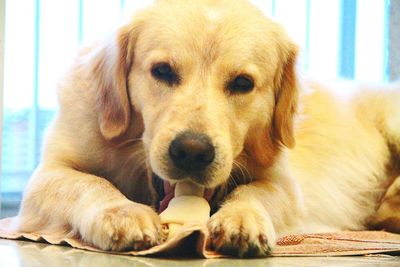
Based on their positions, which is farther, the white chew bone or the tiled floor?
the white chew bone

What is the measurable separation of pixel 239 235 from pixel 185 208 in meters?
0.19

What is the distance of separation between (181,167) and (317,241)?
0.57 metres

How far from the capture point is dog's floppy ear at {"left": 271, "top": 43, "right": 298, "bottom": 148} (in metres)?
2.58

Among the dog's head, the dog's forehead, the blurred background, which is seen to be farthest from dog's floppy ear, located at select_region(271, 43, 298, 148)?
the blurred background

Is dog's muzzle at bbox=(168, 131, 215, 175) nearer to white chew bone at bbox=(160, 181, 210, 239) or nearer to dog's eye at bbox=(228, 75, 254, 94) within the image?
white chew bone at bbox=(160, 181, 210, 239)

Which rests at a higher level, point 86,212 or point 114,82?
point 114,82

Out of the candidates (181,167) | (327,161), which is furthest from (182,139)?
(327,161)

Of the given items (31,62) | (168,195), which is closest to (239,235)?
(168,195)

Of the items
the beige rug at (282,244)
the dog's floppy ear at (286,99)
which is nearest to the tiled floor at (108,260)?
the beige rug at (282,244)

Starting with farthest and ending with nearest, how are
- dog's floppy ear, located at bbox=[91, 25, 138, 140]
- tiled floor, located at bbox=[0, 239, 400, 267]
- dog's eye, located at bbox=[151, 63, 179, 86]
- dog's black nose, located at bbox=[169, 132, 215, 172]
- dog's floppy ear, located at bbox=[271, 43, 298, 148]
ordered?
dog's floppy ear, located at bbox=[271, 43, 298, 148] → dog's floppy ear, located at bbox=[91, 25, 138, 140] → dog's eye, located at bbox=[151, 63, 179, 86] → dog's black nose, located at bbox=[169, 132, 215, 172] → tiled floor, located at bbox=[0, 239, 400, 267]

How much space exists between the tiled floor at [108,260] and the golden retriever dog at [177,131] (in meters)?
0.08

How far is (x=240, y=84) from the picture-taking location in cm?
229

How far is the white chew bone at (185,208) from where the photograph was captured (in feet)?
6.44

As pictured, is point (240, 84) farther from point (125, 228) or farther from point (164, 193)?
point (125, 228)
